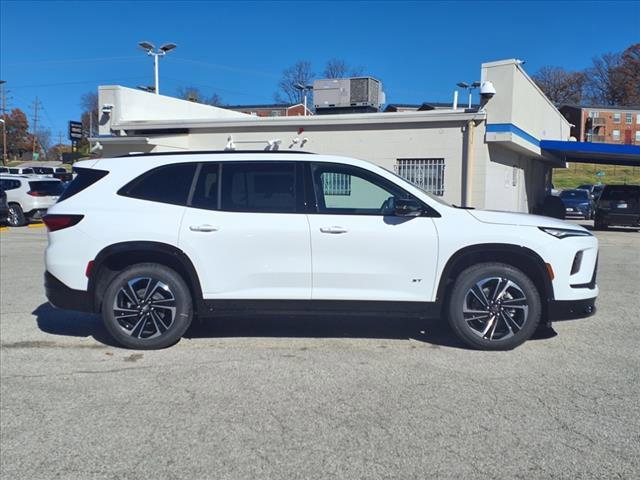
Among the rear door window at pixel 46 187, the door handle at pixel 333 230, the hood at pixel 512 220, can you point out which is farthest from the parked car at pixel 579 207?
the door handle at pixel 333 230

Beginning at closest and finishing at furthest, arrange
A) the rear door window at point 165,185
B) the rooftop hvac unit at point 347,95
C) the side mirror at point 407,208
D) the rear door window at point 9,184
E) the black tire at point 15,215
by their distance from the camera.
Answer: the side mirror at point 407,208, the rear door window at point 165,185, the rooftop hvac unit at point 347,95, the black tire at point 15,215, the rear door window at point 9,184

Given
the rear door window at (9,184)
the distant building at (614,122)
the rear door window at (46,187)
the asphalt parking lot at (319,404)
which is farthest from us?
the distant building at (614,122)

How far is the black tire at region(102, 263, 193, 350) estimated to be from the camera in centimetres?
579

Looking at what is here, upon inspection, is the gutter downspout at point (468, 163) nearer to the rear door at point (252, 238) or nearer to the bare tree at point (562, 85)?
the rear door at point (252, 238)

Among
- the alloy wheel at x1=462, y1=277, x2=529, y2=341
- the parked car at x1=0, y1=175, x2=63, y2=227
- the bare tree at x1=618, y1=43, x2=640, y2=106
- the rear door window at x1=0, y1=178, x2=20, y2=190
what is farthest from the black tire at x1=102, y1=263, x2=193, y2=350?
the bare tree at x1=618, y1=43, x2=640, y2=106

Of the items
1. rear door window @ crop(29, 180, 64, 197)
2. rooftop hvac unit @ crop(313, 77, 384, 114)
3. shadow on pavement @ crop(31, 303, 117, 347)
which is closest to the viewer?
shadow on pavement @ crop(31, 303, 117, 347)

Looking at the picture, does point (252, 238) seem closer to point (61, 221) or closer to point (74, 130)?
point (61, 221)

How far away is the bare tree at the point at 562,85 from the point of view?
9375 cm

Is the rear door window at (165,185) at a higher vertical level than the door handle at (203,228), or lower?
higher

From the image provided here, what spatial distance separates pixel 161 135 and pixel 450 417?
15.8m

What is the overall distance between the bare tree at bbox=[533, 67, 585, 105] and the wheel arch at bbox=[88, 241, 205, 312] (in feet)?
321

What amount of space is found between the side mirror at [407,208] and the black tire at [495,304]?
2.42 ft

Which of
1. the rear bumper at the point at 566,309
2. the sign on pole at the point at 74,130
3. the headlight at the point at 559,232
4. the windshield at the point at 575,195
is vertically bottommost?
the rear bumper at the point at 566,309

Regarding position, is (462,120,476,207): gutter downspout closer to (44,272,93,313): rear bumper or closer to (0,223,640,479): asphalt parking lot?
(0,223,640,479): asphalt parking lot
